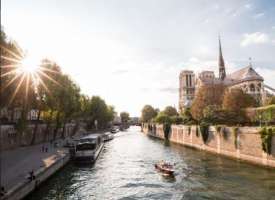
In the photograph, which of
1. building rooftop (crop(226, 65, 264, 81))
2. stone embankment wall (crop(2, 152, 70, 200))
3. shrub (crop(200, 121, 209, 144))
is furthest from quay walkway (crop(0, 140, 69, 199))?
building rooftop (crop(226, 65, 264, 81))

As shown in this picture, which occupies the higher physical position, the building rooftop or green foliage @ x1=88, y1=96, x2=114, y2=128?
the building rooftop

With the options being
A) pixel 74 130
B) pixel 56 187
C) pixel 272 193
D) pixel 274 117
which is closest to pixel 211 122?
pixel 274 117

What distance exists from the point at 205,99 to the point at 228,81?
56203 mm

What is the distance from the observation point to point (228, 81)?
126 metres

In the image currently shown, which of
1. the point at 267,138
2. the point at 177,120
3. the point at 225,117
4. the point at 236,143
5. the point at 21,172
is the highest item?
the point at 177,120

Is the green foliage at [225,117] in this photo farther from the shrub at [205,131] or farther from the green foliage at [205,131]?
the shrub at [205,131]

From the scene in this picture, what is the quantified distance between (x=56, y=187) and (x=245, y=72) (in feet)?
324

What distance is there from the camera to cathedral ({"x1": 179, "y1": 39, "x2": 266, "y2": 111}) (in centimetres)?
10331

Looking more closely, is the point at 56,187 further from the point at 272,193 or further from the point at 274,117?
the point at 274,117

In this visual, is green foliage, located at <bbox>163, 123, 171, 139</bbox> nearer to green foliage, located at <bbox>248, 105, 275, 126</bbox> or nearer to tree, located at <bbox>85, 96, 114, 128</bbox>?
tree, located at <bbox>85, 96, 114, 128</bbox>

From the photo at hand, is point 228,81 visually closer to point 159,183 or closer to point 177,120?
point 177,120

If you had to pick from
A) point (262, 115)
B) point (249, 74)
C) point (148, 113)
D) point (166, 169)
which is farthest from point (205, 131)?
point (148, 113)

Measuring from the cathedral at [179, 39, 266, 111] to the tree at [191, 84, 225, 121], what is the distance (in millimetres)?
20006

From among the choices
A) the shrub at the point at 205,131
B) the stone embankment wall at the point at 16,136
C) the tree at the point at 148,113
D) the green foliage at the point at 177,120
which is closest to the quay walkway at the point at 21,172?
the stone embankment wall at the point at 16,136
